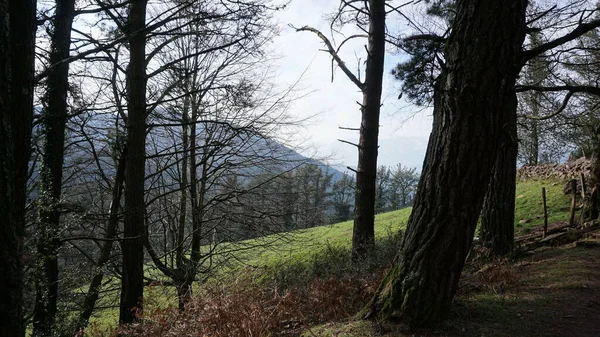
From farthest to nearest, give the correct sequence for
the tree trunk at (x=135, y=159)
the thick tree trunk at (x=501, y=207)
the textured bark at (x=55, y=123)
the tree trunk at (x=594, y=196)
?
the tree trunk at (x=594, y=196), the thick tree trunk at (x=501, y=207), the textured bark at (x=55, y=123), the tree trunk at (x=135, y=159)

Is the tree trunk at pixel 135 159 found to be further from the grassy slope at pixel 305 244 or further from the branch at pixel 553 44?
the branch at pixel 553 44

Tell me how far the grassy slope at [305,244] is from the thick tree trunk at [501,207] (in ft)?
7.56

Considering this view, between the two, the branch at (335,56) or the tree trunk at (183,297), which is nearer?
the tree trunk at (183,297)

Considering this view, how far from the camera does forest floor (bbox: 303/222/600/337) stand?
10.5ft

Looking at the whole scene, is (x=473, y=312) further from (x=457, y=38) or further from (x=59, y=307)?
(x=59, y=307)

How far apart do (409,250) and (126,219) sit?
4.98 m

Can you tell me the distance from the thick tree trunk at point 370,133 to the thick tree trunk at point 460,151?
14.4 ft

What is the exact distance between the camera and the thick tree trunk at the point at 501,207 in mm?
6684

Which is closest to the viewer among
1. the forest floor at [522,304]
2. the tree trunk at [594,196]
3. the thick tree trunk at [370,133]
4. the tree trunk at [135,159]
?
the forest floor at [522,304]

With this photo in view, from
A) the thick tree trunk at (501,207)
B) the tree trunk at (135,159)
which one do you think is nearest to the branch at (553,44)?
the thick tree trunk at (501,207)

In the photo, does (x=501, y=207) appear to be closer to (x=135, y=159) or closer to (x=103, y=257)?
(x=135, y=159)

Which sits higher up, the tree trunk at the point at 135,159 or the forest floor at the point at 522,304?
the tree trunk at the point at 135,159

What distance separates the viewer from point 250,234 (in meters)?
10.3

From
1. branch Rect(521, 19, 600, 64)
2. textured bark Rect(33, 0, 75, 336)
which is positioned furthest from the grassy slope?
branch Rect(521, 19, 600, 64)
